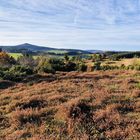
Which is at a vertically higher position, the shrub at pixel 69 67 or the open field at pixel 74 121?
the open field at pixel 74 121

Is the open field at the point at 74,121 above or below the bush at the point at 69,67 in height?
above

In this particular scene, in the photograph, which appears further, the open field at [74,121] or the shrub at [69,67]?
the shrub at [69,67]

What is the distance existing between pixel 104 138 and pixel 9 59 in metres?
94.1

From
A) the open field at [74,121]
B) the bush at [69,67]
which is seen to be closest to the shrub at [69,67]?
the bush at [69,67]

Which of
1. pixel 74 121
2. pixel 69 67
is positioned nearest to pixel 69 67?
pixel 69 67

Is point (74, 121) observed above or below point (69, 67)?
above

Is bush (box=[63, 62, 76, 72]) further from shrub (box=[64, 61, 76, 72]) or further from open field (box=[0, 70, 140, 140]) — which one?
open field (box=[0, 70, 140, 140])

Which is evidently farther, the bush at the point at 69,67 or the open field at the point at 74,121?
the bush at the point at 69,67

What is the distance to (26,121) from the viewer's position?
13.1 meters

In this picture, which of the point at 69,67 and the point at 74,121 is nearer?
the point at 74,121

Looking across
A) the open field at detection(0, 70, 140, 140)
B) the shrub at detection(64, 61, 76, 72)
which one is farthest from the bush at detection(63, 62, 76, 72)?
the open field at detection(0, 70, 140, 140)

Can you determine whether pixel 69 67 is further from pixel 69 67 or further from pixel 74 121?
pixel 74 121

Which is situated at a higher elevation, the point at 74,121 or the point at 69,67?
the point at 74,121

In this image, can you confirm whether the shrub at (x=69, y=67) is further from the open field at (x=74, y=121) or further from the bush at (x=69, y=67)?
the open field at (x=74, y=121)
